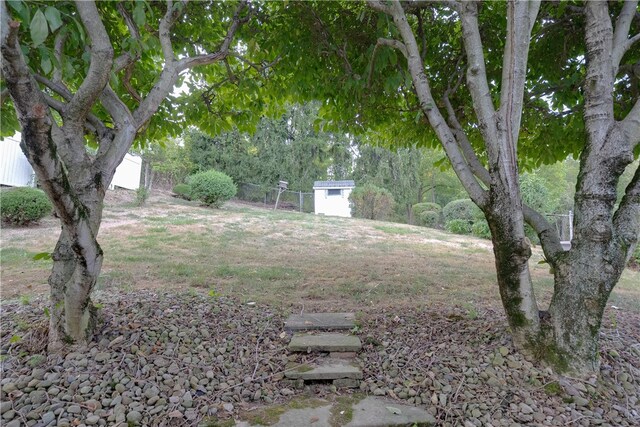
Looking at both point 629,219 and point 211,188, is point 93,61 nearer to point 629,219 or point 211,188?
point 629,219

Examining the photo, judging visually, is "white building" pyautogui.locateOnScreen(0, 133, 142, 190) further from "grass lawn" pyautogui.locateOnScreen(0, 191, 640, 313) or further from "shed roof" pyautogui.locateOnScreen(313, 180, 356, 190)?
"shed roof" pyautogui.locateOnScreen(313, 180, 356, 190)

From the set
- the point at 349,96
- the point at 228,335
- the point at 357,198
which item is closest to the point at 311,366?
the point at 228,335

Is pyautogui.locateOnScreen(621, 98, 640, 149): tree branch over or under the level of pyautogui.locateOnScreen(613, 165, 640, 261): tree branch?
over

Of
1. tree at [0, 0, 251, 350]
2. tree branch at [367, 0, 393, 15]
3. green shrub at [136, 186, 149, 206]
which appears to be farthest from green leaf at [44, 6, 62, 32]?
green shrub at [136, 186, 149, 206]

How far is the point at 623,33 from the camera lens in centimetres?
248

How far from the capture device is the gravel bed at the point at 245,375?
6.08ft

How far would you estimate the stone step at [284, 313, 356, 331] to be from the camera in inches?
116

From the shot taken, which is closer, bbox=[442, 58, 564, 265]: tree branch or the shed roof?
bbox=[442, 58, 564, 265]: tree branch

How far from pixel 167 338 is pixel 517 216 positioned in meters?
2.57

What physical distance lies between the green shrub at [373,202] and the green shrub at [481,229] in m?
5.32

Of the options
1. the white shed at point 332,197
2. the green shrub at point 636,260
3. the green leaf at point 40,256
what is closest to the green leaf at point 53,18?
the green leaf at point 40,256

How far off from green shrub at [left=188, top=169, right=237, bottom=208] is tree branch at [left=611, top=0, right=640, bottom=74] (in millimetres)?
13541

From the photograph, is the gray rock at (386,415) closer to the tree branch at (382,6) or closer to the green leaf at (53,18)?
the green leaf at (53,18)

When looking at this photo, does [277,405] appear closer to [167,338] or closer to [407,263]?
[167,338]
